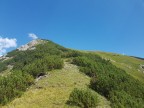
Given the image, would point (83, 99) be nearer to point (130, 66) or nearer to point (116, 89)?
point (116, 89)

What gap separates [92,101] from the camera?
2966cm

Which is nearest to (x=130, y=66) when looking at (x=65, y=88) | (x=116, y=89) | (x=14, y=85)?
(x=116, y=89)

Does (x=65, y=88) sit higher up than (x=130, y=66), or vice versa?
(x=130, y=66)

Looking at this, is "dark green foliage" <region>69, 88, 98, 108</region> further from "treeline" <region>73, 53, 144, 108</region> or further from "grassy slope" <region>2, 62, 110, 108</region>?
"treeline" <region>73, 53, 144, 108</region>

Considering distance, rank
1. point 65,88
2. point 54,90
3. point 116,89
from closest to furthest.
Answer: point 54,90 → point 65,88 → point 116,89

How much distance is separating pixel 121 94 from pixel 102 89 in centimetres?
309

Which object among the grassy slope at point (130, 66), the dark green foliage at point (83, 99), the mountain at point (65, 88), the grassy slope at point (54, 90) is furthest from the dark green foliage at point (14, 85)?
the grassy slope at point (130, 66)

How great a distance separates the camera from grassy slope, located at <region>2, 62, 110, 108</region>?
30328mm

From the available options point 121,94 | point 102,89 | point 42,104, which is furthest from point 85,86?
point 42,104

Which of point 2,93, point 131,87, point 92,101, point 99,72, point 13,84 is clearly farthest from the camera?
point 99,72

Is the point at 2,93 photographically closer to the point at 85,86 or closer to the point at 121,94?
the point at 85,86

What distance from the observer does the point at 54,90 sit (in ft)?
112

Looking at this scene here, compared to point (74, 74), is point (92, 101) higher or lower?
lower

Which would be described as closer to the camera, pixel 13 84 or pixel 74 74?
pixel 13 84
